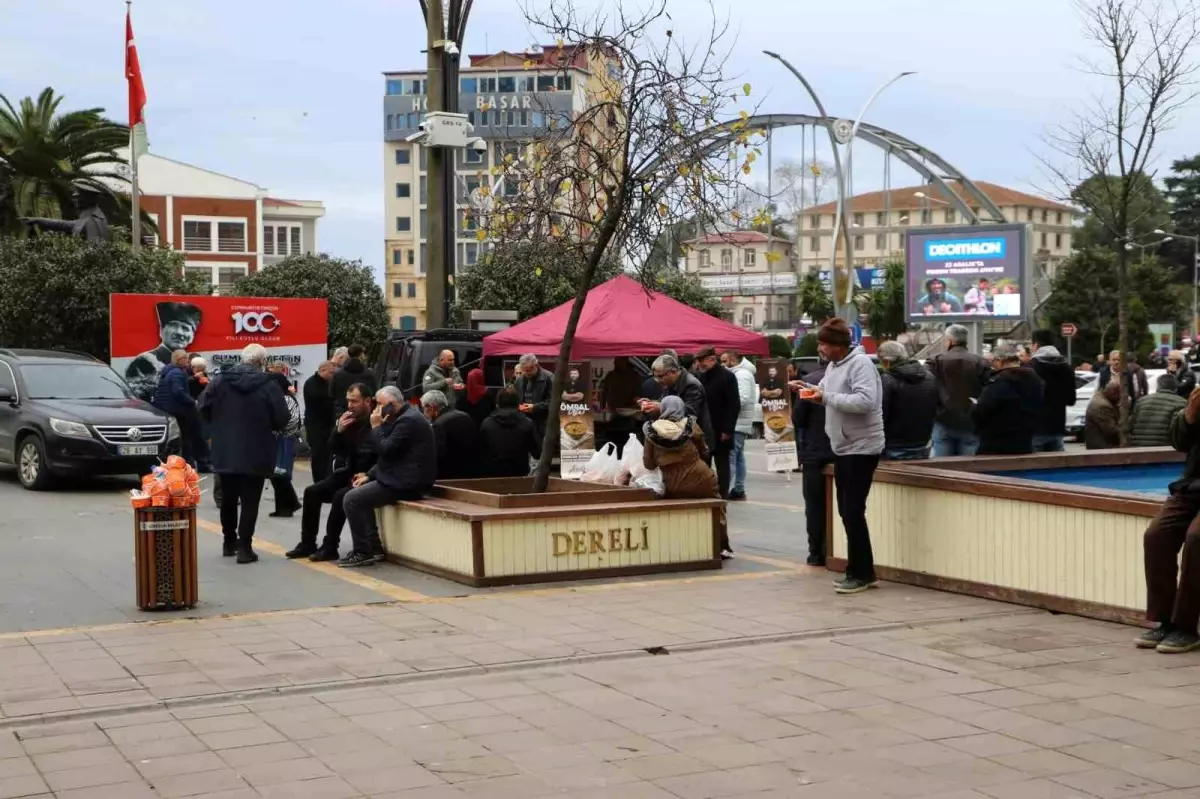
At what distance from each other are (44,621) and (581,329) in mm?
9816

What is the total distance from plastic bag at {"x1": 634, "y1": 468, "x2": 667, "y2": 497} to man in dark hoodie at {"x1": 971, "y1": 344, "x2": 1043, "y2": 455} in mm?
2861

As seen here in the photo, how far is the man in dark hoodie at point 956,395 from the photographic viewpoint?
44.3 feet

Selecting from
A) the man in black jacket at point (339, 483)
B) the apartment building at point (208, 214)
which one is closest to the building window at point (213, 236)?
the apartment building at point (208, 214)

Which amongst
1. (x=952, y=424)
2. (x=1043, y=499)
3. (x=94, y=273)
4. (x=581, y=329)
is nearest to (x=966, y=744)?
(x=1043, y=499)

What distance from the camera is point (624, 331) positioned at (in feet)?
59.5

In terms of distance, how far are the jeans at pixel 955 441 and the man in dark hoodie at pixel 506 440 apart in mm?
3983

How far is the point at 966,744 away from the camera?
19.6 ft

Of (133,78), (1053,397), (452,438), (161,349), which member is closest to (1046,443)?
(1053,397)

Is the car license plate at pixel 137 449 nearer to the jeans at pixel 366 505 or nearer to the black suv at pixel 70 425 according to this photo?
the black suv at pixel 70 425

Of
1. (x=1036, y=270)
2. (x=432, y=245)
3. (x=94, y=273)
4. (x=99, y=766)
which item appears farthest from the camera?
(x=1036, y=270)

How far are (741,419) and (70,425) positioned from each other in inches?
316

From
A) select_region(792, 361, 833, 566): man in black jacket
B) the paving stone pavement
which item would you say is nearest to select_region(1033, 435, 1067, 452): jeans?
select_region(792, 361, 833, 566): man in black jacket

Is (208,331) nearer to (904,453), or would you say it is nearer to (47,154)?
(904,453)

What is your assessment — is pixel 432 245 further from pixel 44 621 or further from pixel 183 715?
pixel 183 715
